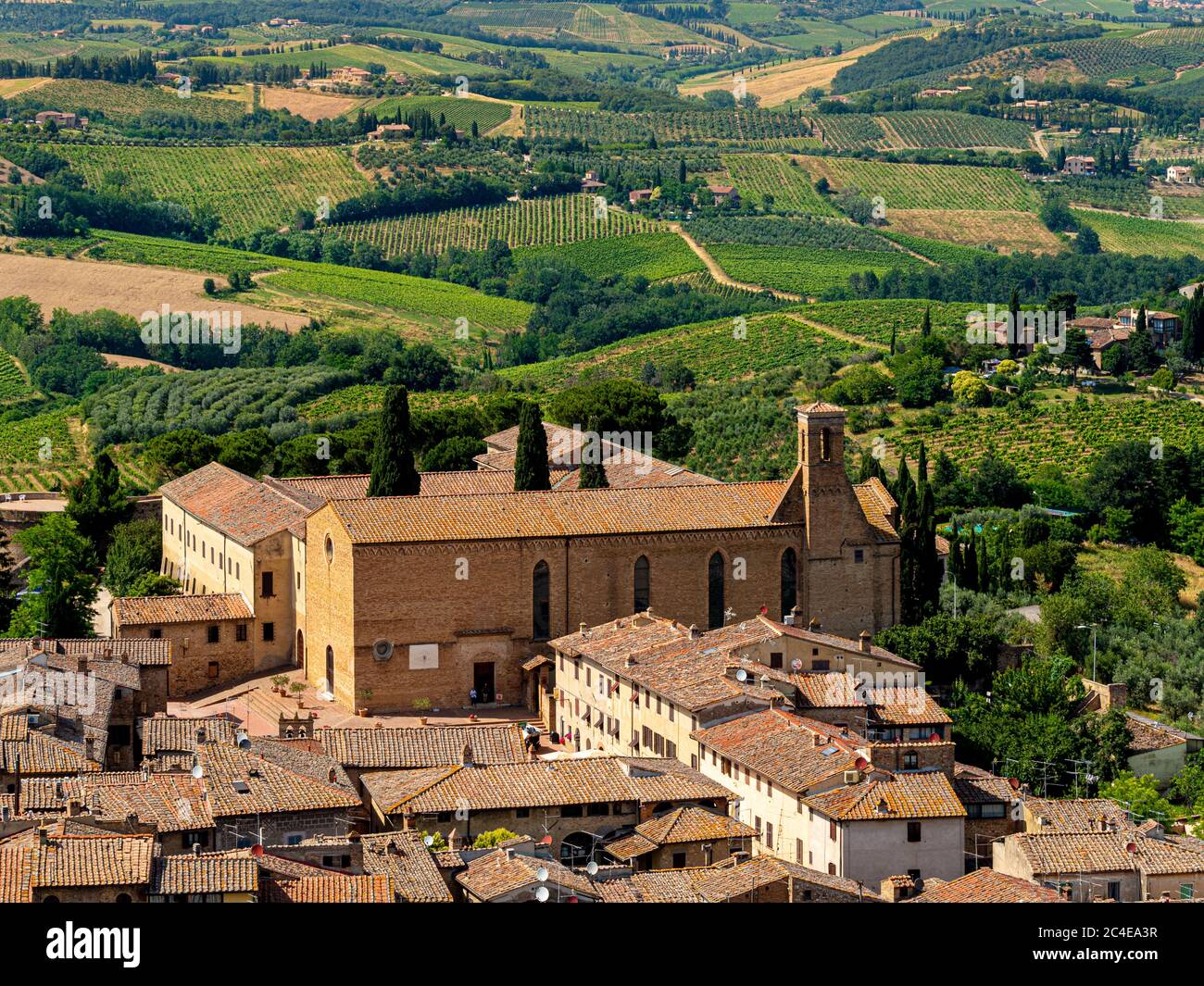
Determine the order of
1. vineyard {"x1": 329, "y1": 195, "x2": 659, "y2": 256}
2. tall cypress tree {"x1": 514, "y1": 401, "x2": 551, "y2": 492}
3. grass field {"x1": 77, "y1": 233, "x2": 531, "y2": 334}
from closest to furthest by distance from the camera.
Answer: tall cypress tree {"x1": 514, "y1": 401, "x2": 551, "y2": 492} < grass field {"x1": 77, "y1": 233, "x2": 531, "y2": 334} < vineyard {"x1": 329, "y1": 195, "x2": 659, "y2": 256}

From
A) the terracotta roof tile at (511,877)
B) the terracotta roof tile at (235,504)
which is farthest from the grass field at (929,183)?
the terracotta roof tile at (511,877)

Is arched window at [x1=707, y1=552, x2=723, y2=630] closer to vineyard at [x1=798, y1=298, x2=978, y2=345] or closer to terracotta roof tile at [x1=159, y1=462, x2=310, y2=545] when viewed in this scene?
terracotta roof tile at [x1=159, y1=462, x2=310, y2=545]

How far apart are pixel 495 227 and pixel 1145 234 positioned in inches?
1978

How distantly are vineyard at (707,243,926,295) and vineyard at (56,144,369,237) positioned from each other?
32.5m

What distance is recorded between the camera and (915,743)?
39.1 meters

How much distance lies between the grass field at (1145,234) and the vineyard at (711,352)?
5618 centimetres

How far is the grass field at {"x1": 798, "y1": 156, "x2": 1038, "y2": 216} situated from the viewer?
581ft

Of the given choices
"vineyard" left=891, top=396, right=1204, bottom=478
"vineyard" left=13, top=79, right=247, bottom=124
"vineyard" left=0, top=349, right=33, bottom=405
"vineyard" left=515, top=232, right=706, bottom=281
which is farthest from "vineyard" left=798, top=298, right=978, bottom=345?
"vineyard" left=13, top=79, right=247, bottom=124

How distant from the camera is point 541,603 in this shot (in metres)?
48.2

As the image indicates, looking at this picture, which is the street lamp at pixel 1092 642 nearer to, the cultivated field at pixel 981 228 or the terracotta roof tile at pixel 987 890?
the terracotta roof tile at pixel 987 890

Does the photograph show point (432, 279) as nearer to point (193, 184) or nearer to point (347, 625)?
point (193, 184)

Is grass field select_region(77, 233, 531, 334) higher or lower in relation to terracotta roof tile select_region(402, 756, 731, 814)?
lower

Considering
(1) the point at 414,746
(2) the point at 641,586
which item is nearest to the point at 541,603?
(2) the point at 641,586
